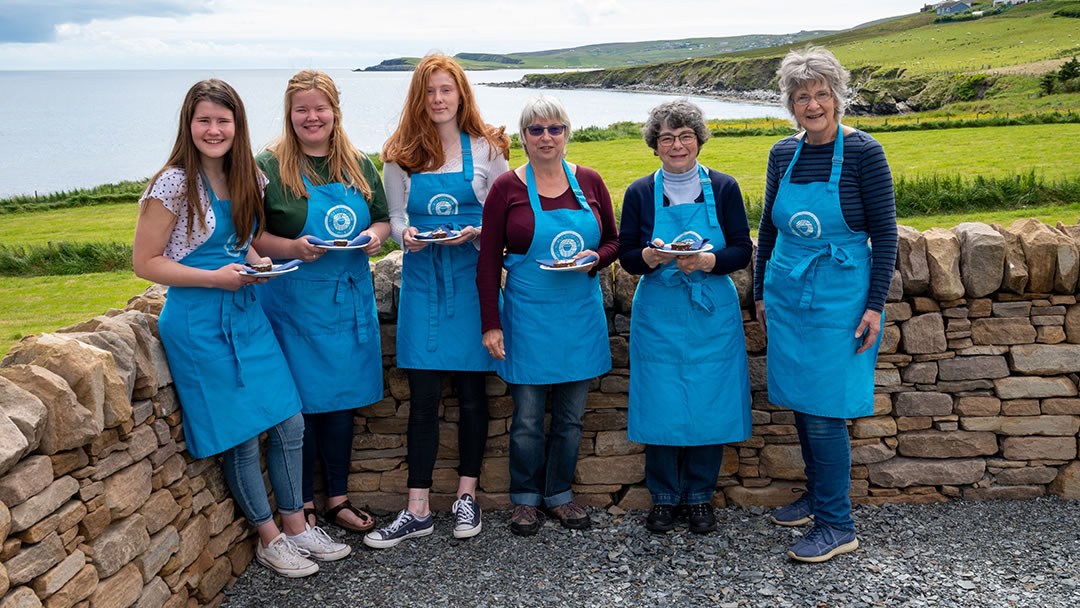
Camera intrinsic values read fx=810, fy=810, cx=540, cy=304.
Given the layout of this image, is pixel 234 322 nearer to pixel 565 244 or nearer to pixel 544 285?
pixel 544 285

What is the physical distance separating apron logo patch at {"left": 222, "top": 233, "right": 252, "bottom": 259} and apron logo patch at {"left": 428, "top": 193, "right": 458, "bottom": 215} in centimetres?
94

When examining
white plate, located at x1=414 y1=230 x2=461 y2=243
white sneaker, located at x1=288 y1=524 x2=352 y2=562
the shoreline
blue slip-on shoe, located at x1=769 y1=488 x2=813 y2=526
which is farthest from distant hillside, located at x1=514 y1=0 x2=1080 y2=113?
white sneaker, located at x1=288 y1=524 x2=352 y2=562

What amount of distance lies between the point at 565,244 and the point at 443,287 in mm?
702

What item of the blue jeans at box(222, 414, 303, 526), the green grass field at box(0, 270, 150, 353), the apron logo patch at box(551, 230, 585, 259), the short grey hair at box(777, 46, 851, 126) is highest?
the short grey hair at box(777, 46, 851, 126)

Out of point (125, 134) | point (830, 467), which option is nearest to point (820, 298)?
point (830, 467)

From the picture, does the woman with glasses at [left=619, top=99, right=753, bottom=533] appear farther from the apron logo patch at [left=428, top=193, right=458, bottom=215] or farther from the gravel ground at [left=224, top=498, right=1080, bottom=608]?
the apron logo patch at [left=428, top=193, right=458, bottom=215]

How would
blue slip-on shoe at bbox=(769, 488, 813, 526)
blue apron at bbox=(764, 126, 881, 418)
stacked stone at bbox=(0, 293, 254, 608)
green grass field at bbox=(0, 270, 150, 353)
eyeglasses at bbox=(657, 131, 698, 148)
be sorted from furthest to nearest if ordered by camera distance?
green grass field at bbox=(0, 270, 150, 353), blue slip-on shoe at bbox=(769, 488, 813, 526), eyeglasses at bbox=(657, 131, 698, 148), blue apron at bbox=(764, 126, 881, 418), stacked stone at bbox=(0, 293, 254, 608)

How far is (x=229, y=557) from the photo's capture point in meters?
4.08

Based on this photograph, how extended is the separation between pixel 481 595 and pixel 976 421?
2.93 m

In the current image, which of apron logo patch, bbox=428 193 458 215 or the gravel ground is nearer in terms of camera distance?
the gravel ground

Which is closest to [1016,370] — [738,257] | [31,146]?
[738,257]

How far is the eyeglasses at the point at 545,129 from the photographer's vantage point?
395 centimetres

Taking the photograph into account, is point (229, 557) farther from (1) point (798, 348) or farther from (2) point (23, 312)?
(2) point (23, 312)

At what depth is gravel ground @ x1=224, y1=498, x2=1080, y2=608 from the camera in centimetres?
380
